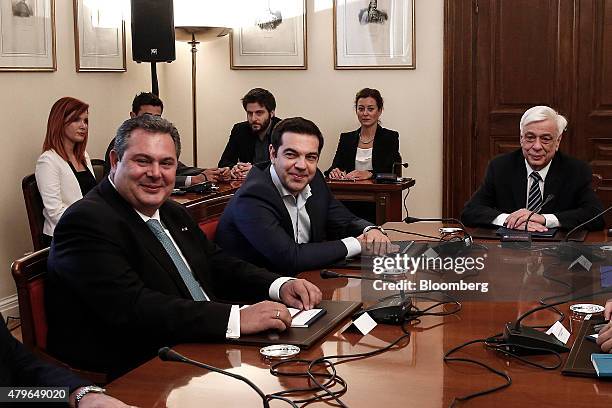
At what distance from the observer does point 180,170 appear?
6094 mm

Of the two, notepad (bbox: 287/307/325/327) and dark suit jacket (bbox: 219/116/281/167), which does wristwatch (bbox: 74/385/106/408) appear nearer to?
notepad (bbox: 287/307/325/327)

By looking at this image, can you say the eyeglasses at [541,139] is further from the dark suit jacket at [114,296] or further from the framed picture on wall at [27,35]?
the framed picture on wall at [27,35]

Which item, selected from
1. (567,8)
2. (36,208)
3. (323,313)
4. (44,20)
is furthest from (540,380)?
(567,8)

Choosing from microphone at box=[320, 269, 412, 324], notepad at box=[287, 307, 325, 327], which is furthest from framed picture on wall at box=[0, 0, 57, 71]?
microphone at box=[320, 269, 412, 324]

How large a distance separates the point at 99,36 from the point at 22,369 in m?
4.77

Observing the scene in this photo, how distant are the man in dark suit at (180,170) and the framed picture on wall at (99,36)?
1.17 feet

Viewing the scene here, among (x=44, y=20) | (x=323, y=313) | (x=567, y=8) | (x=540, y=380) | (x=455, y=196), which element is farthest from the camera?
(x=455, y=196)

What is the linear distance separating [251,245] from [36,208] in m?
2.30

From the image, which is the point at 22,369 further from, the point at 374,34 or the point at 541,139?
the point at 374,34

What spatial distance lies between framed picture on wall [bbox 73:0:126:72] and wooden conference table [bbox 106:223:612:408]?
446 cm

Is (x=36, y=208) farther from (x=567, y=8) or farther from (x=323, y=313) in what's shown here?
(x=567, y=8)

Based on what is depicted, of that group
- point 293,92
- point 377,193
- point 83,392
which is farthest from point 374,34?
point 83,392

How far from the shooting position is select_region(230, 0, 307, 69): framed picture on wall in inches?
285

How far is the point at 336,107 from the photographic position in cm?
727
